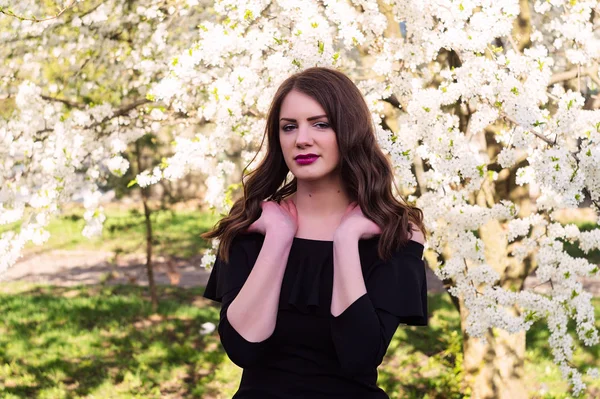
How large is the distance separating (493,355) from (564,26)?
2.39 metres

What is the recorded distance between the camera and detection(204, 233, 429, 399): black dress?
220cm

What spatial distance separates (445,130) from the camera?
13.0 feet

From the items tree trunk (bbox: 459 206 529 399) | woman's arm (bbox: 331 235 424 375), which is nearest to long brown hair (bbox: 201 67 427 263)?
woman's arm (bbox: 331 235 424 375)

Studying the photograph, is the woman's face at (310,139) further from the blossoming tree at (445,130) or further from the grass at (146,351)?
the grass at (146,351)

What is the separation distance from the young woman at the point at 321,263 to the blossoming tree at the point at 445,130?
4.26 ft

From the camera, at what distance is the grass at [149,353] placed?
6594mm

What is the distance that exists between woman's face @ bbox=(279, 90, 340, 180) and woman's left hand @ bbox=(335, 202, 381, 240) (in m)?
0.15

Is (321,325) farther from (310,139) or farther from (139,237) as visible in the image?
(139,237)

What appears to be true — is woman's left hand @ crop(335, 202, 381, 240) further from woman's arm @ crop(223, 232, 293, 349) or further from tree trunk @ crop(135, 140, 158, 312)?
tree trunk @ crop(135, 140, 158, 312)

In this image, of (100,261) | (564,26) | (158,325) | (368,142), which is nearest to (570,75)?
(564,26)

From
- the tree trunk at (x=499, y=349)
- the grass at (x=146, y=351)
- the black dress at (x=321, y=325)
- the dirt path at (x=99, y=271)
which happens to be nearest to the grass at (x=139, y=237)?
the dirt path at (x=99, y=271)

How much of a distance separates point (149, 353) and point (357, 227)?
5.48m

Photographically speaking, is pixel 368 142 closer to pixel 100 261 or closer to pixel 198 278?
pixel 198 278

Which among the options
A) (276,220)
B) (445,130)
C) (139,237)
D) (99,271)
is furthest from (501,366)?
(139,237)
